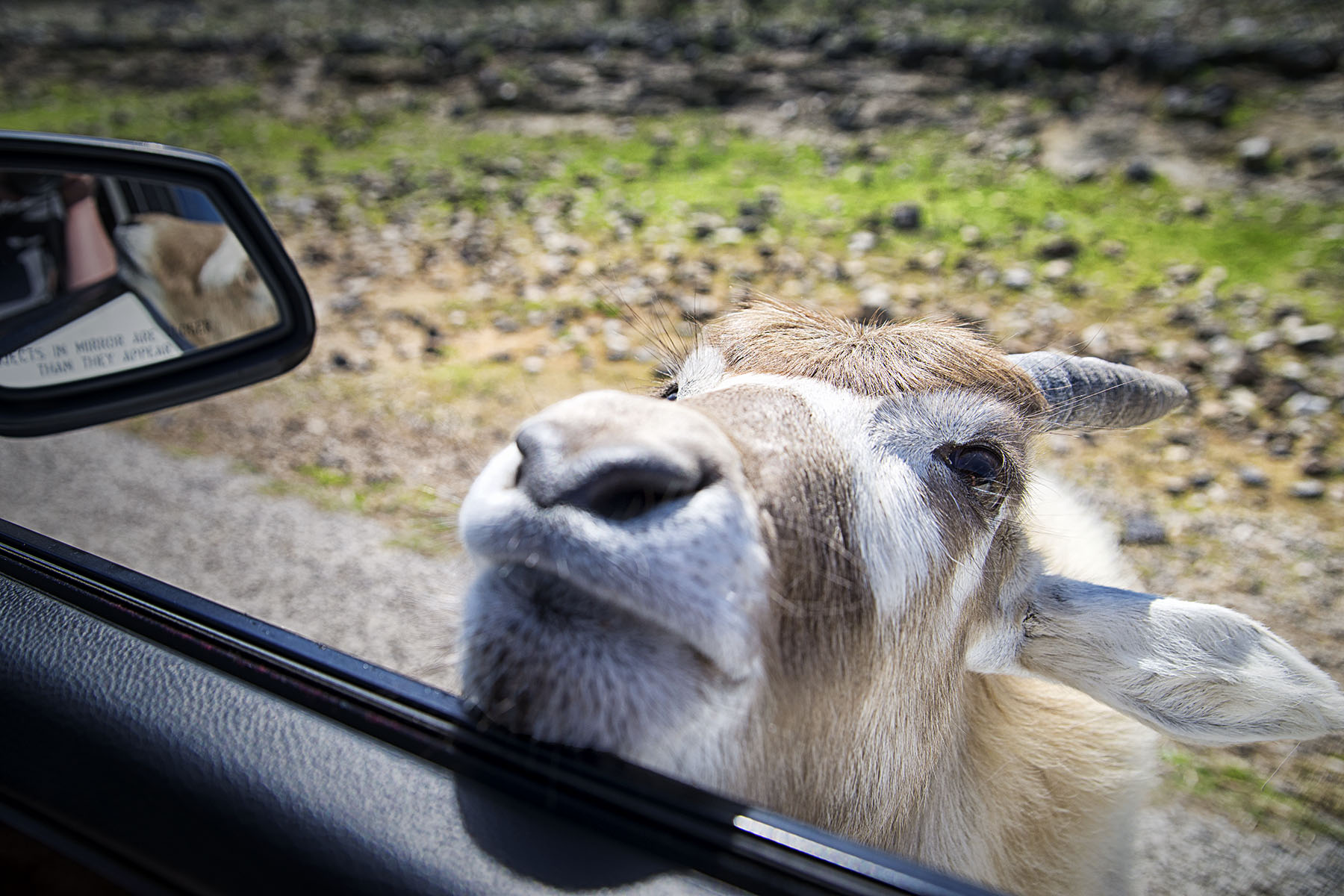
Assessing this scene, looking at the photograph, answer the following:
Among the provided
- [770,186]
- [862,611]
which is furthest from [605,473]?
[770,186]

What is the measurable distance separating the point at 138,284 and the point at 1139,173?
31.1 feet

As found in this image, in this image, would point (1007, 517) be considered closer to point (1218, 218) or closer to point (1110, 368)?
point (1110, 368)

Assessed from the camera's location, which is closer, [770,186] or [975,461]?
[975,461]

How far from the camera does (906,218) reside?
8.68m

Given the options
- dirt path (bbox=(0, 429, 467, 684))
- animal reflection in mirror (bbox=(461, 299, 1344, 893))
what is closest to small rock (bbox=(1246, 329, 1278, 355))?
animal reflection in mirror (bbox=(461, 299, 1344, 893))

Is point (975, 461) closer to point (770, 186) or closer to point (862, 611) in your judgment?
point (862, 611)

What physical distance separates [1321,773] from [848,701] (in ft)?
9.64

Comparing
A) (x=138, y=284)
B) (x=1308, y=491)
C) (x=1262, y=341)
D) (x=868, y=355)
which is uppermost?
(x=1262, y=341)

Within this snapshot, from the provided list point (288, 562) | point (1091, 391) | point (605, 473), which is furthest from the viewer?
point (288, 562)

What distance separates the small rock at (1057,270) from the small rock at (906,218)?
1.35 meters

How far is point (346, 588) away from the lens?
4.51 meters

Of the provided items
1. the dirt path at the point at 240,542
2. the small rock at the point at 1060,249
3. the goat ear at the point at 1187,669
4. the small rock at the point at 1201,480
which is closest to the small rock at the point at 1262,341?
the small rock at the point at 1201,480

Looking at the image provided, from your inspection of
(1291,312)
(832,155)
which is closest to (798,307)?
(1291,312)

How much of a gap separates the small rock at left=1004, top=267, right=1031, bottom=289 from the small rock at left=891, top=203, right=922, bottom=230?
3.93 ft
